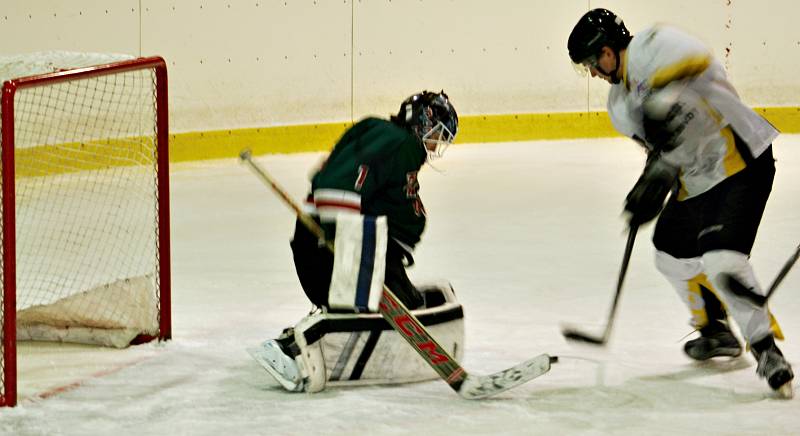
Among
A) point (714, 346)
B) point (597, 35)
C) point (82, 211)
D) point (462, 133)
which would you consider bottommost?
point (462, 133)

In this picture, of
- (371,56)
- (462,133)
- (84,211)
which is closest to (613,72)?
(84,211)

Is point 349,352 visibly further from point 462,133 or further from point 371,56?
point 462,133

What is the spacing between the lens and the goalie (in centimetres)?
279

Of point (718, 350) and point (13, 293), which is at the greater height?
point (13, 293)

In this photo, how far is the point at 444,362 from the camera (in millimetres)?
2828

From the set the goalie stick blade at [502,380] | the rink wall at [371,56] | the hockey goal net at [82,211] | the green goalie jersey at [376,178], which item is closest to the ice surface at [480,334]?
the goalie stick blade at [502,380]

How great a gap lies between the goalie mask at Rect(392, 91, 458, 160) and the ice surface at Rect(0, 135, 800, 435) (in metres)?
0.58

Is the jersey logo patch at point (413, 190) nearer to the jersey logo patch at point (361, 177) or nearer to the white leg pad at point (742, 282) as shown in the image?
the jersey logo patch at point (361, 177)

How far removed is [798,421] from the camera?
2652 millimetres

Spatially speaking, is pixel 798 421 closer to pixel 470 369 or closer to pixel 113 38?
pixel 470 369

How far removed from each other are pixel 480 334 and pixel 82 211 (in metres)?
2.41

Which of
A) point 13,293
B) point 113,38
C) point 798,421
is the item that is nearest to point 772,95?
point 113,38

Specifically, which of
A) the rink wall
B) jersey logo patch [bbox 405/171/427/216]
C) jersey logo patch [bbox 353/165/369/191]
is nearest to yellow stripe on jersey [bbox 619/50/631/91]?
jersey logo patch [bbox 405/171/427/216]

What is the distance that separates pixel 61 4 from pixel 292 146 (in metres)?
1.58
